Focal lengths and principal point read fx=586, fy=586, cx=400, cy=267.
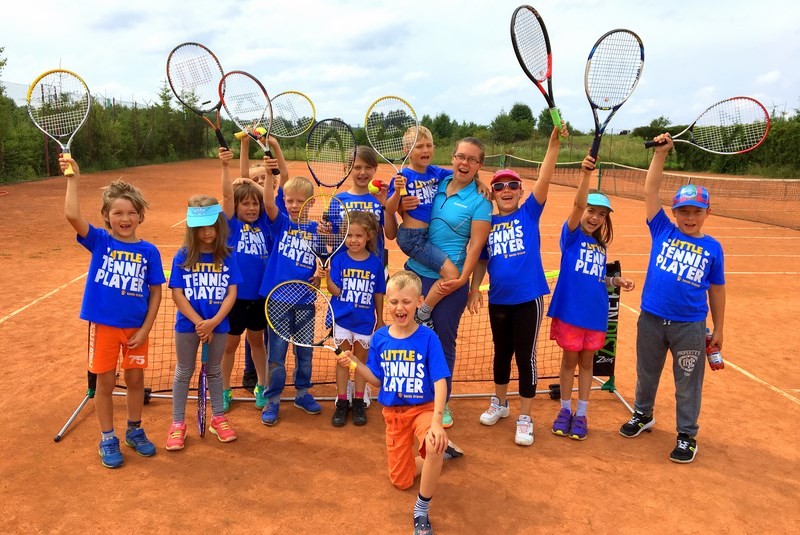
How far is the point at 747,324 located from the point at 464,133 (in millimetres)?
46401

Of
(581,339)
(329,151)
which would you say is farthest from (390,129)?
(581,339)

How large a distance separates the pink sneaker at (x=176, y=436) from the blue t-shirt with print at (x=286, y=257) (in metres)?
1.11

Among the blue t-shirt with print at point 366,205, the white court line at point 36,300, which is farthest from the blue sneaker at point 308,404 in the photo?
the white court line at point 36,300

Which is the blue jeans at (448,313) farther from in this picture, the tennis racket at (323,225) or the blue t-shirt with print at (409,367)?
the tennis racket at (323,225)

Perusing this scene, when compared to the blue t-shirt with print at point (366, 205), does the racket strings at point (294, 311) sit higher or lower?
lower

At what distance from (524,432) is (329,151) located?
2628 millimetres

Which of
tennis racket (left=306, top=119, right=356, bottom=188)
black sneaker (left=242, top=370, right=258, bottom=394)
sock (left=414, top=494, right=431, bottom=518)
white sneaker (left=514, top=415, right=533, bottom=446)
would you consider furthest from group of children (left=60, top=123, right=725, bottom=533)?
black sneaker (left=242, top=370, right=258, bottom=394)

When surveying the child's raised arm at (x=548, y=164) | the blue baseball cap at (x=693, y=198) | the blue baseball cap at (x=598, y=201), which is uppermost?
the child's raised arm at (x=548, y=164)

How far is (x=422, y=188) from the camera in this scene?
14.0 ft

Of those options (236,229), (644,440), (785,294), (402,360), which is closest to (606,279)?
(644,440)

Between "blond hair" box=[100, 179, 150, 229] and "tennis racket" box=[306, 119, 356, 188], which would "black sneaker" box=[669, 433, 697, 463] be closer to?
"tennis racket" box=[306, 119, 356, 188]

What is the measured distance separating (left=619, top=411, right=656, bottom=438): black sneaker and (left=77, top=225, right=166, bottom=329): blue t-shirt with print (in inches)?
143

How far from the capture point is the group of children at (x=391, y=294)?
3697 millimetres

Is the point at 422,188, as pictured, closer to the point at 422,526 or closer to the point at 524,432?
the point at 524,432
